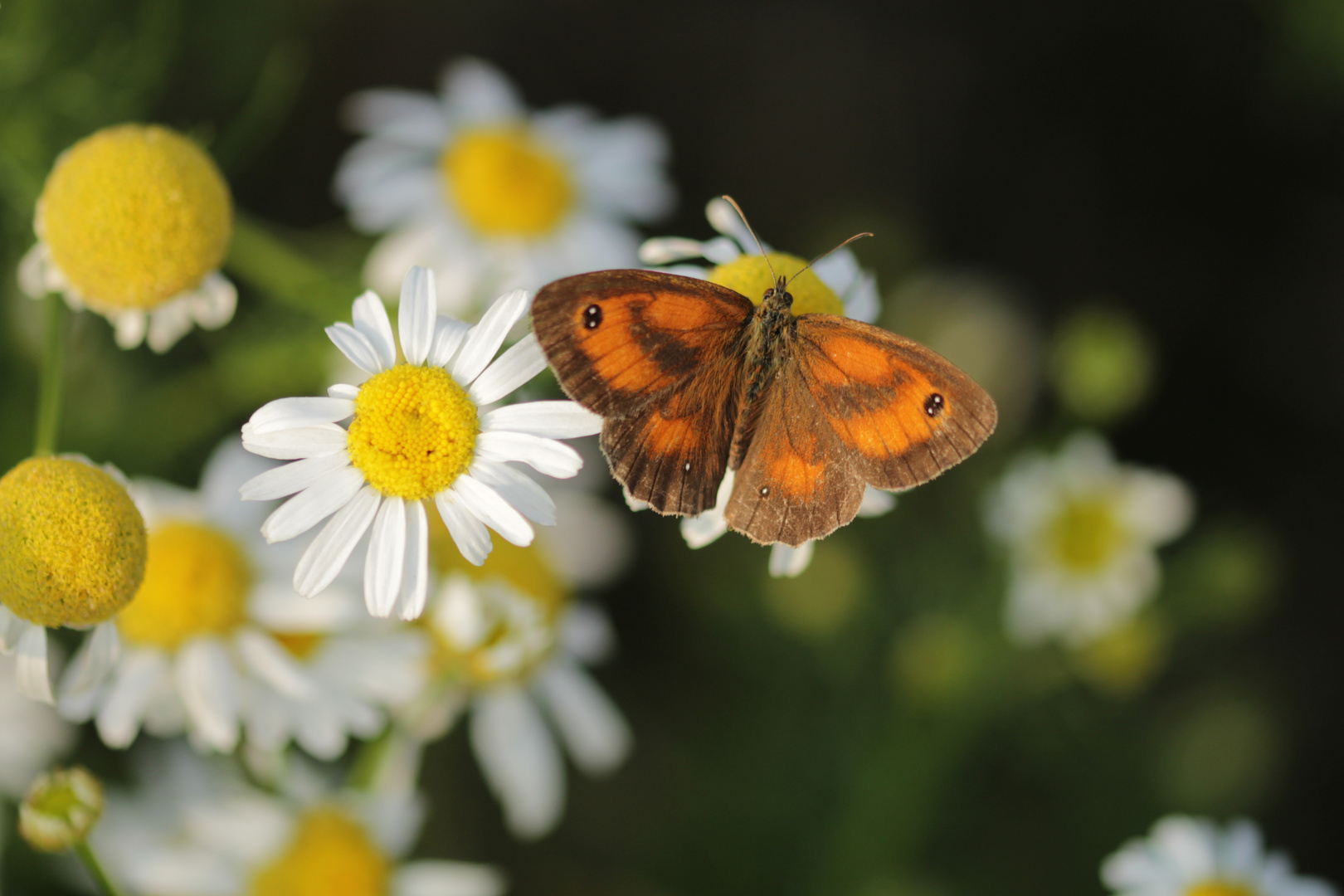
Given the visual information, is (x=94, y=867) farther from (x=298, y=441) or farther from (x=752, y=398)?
(x=752, y=398)

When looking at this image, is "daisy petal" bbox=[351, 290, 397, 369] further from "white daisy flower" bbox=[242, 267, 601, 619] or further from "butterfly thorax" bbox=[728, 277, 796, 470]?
"butterfly thorax" bbox=[728, 277, 796, 470]

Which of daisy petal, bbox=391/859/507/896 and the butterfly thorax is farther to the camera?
daisy petal, bbox=391/859/507/896

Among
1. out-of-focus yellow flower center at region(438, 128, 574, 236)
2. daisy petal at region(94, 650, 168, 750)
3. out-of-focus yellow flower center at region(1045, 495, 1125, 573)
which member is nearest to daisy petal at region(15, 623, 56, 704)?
daisy petal at region(94, 650, 168, 750)

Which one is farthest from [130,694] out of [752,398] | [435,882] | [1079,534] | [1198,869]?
[1079,534]

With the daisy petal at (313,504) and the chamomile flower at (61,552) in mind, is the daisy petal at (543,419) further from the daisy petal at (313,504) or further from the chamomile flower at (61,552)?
the chamomile flower at (61,552)

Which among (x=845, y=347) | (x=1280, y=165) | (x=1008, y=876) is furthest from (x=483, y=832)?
(x=1280, y=165)

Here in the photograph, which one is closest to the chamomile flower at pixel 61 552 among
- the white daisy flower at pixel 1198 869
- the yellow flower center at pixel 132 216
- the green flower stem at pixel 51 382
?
the green flower stem at pixel 51 382
